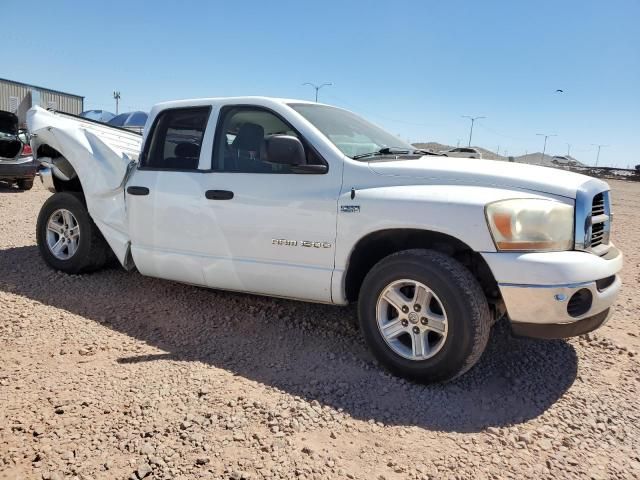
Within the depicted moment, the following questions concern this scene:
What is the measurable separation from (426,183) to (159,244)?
2.32 metres

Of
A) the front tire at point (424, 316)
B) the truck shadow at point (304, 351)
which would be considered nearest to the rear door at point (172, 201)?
the truck shadow at point (304, 351)

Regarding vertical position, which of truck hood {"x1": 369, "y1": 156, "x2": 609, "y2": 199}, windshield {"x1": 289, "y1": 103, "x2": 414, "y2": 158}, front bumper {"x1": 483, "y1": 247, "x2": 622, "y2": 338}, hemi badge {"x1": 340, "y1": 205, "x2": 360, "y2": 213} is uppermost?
windshield {"x1": 289, "y1": 103, "x2": 414, "y2": 158}

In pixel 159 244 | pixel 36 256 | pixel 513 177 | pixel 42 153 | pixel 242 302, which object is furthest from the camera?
pixel 36 256

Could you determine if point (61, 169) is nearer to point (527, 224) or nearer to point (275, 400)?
point (275, 400)

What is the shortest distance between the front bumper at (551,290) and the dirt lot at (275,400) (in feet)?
1.75

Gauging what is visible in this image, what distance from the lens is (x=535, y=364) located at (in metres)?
3.57

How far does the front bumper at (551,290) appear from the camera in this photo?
284cm

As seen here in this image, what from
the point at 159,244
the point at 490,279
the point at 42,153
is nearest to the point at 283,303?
the point at 159,244

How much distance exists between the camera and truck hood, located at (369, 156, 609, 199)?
3.04 metres

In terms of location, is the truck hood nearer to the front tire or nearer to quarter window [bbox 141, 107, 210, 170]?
the front tire

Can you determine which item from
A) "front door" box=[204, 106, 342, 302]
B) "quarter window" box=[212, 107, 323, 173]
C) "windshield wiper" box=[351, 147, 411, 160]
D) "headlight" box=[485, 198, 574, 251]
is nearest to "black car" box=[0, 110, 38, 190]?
"quarter window" box=[212, 107, 323, 173]

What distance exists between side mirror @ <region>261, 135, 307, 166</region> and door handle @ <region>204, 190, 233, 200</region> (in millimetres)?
513

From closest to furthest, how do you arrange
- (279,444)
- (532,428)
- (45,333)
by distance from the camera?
(279,444) < (532,428) < (45,333)

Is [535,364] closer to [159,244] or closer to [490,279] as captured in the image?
[490,279]
